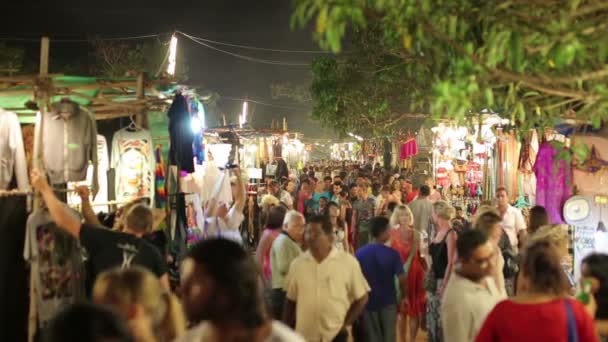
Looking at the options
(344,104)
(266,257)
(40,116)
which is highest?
(344,104)

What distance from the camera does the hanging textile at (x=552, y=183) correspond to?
9.39 m

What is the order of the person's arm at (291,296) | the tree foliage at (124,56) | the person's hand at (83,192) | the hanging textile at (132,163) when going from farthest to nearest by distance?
the tree foliage at (124,56)
the hanging textile at (132,163)
the person's hand at (83,192)
the person's arm at (291,296)

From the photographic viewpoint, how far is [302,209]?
50.1ft

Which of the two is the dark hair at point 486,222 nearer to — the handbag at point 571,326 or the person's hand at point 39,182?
the handbag at point 571,326

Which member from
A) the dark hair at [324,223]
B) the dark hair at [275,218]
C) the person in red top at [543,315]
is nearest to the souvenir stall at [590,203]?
the dark hair at [275,218]

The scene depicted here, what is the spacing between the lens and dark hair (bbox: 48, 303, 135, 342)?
8.04 feet

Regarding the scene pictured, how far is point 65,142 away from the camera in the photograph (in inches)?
270

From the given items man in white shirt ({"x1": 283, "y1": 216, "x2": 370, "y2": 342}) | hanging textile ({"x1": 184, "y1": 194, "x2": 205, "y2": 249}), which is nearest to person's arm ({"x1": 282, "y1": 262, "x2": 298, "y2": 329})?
man in white shirt ({"x1": 283, "y1": 216, "x2": 370, "y2": 342})

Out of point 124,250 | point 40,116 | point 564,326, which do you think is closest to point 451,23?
point 564,326

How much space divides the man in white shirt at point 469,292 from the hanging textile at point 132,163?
14.1ft

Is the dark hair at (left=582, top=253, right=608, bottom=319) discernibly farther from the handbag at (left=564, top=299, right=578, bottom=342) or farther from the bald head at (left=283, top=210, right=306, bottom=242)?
the bald head at (left=283, top=210, right=306, bottom=242)

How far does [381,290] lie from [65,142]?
139 inches

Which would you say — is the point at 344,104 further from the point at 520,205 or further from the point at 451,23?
the point at 451,23

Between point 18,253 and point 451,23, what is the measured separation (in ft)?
16.3
